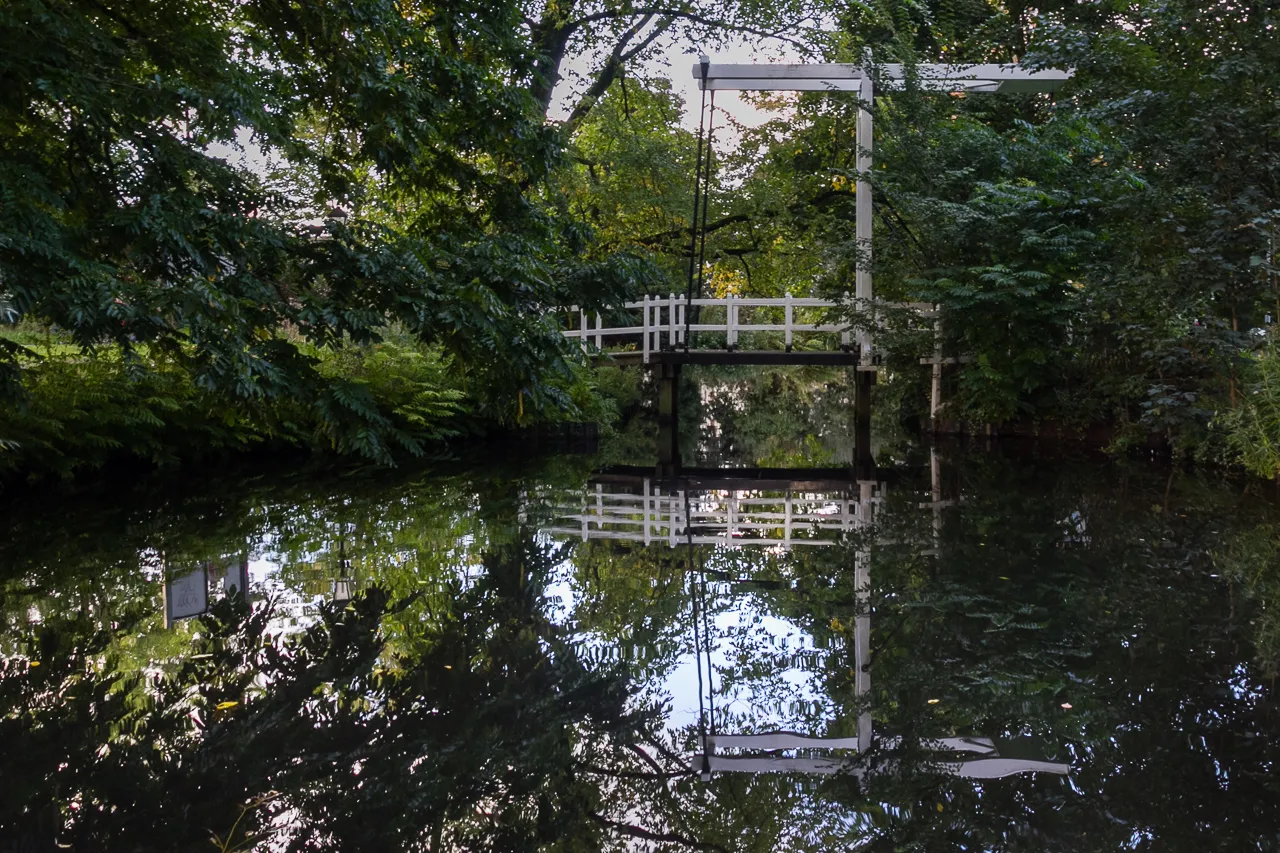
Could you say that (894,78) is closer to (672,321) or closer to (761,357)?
(761,357)

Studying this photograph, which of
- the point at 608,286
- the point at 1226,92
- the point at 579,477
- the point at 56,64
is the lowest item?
the point at 579,477

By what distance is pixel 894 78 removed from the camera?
13.7 meters

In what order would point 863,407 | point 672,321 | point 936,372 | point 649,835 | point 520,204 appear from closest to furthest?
point 649,835 < point 520,204 < point 863,407 < point 936,372 < point 672,321

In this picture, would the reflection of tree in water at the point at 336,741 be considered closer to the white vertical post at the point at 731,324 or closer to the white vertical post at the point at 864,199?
the white vertical post at the point at 864,199

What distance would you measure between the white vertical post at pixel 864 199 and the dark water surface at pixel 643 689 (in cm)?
794

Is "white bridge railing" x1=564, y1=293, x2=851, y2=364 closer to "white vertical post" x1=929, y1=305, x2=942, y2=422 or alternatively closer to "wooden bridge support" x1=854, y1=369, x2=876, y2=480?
"wooden bridge support" x1=854, y1=369, x2=876, y2=480

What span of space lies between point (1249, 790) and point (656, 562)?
348 centimetres

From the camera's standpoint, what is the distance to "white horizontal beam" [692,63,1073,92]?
44.1ft

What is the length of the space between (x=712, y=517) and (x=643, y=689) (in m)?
4.38

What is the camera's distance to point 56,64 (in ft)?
18.3

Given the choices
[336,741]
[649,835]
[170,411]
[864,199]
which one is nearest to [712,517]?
[336,741]

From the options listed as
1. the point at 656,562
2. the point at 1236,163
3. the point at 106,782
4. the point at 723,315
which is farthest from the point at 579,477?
the point at 723,315

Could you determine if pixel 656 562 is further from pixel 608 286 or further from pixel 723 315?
pixel 723 315

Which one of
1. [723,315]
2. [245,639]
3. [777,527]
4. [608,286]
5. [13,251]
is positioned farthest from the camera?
[723,315]
